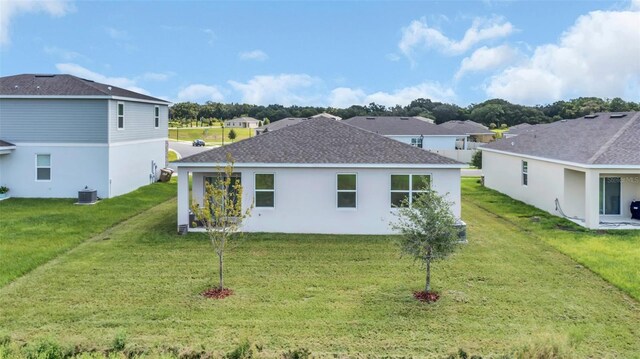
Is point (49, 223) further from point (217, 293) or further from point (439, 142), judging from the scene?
point (439, 142)

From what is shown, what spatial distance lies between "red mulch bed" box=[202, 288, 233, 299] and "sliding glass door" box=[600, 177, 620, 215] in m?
16.6

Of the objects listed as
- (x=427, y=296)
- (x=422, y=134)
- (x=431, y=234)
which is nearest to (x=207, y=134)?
(x=422, y=134)

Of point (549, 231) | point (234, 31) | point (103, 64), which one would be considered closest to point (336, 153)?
point (549, 231)

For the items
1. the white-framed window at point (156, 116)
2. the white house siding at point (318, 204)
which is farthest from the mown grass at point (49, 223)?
the white-framed window at point (156, 116)

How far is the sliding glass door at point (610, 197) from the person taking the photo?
19.8 meters

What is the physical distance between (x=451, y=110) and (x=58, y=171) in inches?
3043

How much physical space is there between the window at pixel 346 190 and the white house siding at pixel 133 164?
13.4m

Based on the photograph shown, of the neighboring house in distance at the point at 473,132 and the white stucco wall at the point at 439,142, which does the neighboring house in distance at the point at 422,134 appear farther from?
the neighboring house in distance at the point at 473,132

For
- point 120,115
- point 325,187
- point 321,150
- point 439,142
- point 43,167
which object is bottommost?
point 325,187

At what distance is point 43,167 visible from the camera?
24078 mm

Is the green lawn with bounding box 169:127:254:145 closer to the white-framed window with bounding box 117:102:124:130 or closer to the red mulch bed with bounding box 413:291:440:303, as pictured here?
the white-framed window with bounding box 117:102:124:130

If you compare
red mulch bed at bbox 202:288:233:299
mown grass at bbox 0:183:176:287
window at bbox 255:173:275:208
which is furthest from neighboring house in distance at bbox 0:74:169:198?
red mulch bed at bbox 202:288:233:299

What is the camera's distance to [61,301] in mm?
10039

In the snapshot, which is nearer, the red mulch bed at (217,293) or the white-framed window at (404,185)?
the red mulch bed at (217,293)
